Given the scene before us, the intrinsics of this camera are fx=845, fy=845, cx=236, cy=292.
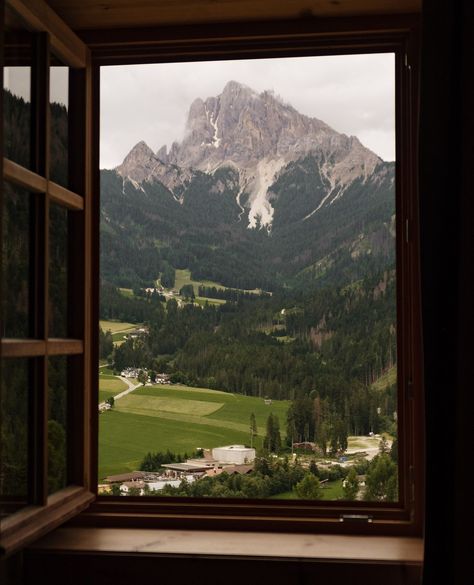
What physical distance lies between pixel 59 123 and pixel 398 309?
1104 mm

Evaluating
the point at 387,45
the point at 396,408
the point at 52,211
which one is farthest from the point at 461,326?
the point at 52,211

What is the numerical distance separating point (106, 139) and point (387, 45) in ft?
2.92

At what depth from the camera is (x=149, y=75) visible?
2.59 metres

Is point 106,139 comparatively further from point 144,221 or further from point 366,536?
point 366,536

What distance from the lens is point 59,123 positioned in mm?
2381

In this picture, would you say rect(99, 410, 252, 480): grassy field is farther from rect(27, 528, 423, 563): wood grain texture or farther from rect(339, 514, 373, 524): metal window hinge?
rect(339, 514, 373, 524): metal window hinge

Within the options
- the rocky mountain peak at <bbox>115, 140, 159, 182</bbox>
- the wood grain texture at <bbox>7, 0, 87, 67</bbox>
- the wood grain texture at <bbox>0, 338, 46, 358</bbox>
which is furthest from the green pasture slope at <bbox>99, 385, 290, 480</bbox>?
the wood grain texture at <bbox>7, 0, 87, 67</bbox>

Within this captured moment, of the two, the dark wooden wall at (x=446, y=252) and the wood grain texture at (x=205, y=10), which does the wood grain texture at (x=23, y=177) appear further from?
the dark wooden wall at (x=446, y=252)

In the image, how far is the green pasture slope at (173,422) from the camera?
2.50 m

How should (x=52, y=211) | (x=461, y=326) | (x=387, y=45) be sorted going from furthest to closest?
(x=387, y=45), (x=52, y=211), (x=461, y=326)

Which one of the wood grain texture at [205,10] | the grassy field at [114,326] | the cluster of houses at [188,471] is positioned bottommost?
the cluster of houses at [188,471]

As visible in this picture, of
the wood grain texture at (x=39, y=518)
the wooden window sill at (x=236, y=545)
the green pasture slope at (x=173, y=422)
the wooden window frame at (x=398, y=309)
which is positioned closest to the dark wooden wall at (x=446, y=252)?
the wooden window sill at (x=236, y=545)

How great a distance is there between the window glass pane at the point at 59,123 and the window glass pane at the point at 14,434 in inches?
23.7

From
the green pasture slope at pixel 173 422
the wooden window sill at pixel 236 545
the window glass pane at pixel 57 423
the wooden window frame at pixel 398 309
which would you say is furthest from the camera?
the green pasture slope at pixel 173 422
